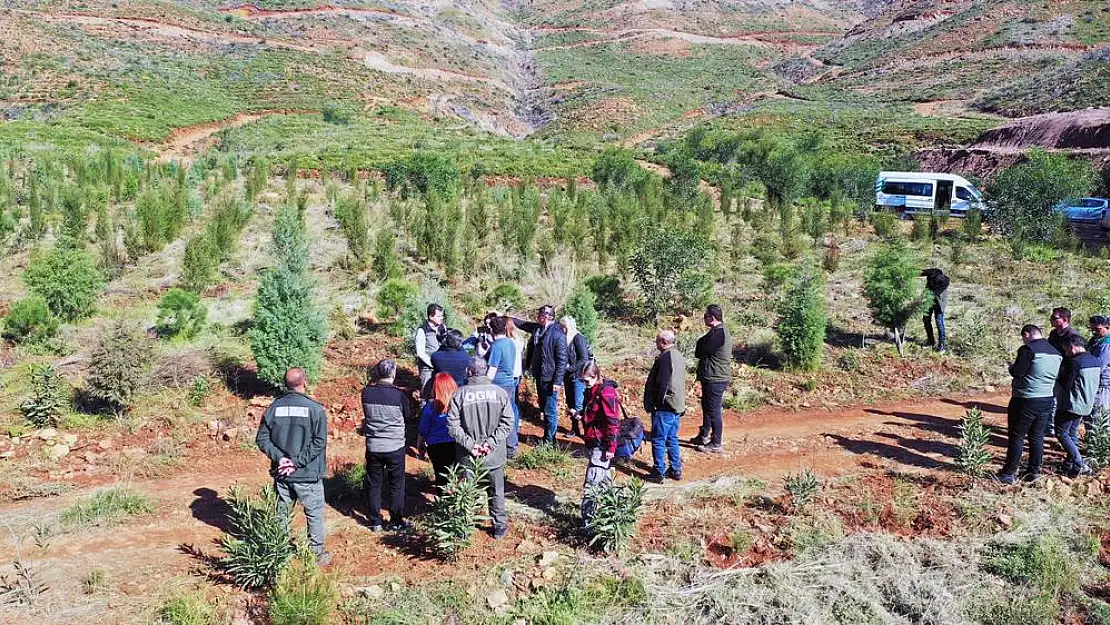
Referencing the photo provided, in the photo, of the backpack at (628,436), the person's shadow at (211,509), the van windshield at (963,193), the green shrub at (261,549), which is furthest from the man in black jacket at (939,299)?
the van windshield at (963,193)

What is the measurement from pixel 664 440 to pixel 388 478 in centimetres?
226

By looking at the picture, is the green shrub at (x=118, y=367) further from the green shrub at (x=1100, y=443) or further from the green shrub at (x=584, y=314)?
the green shrub at (x=1100, y=443)

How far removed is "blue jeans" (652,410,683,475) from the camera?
5602mm

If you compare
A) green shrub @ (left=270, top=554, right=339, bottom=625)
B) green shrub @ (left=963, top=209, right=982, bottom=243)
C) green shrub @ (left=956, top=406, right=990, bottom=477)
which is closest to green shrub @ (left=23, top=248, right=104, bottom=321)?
green shrub @ (left=270, top=554, right=339, bottom=625)

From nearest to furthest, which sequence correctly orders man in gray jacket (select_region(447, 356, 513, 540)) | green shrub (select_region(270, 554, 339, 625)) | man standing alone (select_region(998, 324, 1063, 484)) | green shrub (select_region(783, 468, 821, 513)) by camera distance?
green shrub (select_region(270, 554, 339, 625)) → man in gray jacket (select_region(447, 356, 513, 540)) → green shrub (select_region(783, 468, 821, 513)) → man standing alone (select_region(998, 324, 1063, 484))

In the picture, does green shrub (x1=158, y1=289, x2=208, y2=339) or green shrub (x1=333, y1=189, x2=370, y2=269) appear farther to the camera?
green shrub (x1=333, y1=189, x2=370, y2=269)

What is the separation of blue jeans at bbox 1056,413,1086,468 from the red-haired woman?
5.14m

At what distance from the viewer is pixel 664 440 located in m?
5.71

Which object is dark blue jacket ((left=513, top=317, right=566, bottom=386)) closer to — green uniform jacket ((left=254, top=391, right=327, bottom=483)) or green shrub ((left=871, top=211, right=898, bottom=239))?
green uniform jacket ((left=254, top=391, right=327, bottom=483))

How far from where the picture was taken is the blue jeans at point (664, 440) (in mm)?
5602

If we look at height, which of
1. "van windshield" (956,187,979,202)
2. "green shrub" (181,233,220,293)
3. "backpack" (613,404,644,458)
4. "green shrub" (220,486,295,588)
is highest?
"van windshield" (956,187,979,202)

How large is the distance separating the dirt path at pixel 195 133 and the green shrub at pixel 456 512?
2696 centimetres

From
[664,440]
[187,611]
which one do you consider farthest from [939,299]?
[187,611]

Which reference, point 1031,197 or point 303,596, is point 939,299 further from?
point 1031,197
